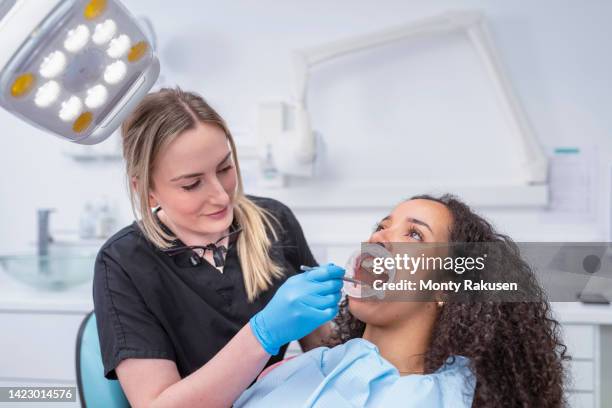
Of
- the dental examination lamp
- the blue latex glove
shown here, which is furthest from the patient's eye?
the dental examination lamp

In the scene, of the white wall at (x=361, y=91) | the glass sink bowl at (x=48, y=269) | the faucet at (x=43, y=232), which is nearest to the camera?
the glass sink bowl at (x=48, y=269)

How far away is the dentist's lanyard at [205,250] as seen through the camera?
1.31 metres

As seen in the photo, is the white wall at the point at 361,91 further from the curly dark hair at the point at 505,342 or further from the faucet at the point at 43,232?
the curly dark hair at the point at 505,342

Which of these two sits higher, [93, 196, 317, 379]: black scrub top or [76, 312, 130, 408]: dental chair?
[93, 196, 317, 379]: black scrub top

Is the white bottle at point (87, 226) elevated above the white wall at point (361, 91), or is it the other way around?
the white wall at point (361, 91)

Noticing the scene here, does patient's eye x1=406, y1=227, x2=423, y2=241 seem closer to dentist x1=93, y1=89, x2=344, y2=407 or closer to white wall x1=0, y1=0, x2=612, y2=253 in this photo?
dentist x1=93, y1=89, x2=344, y2=407

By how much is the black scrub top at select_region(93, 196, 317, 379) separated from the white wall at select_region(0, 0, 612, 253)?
94 centimetres

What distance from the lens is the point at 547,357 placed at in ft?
3.44

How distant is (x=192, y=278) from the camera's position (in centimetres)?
130

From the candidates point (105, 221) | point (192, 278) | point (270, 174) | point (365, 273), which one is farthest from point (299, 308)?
point (105, 221)

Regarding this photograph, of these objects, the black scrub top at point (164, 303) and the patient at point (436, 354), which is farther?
the black scrub top at point (164, 303)

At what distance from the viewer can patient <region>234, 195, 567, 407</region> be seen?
1030mm

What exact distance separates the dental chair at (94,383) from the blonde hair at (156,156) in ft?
0.84

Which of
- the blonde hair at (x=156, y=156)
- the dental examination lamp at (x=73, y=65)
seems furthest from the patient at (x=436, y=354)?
the dental examination lamp at (x=73, y=65)
